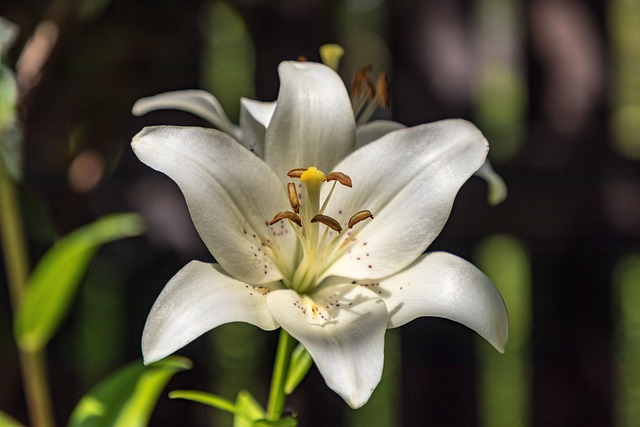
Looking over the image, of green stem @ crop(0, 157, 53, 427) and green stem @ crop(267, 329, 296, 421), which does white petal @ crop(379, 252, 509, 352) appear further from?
green stem @ crop(0, 157, 53, 427)

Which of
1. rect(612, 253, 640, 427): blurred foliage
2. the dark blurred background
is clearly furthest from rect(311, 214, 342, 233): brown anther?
rect(612, 253, 640, 427): blurred foliage

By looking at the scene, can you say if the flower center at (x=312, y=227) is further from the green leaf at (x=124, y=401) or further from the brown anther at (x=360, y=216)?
the green leaf at (x=124, y=401)

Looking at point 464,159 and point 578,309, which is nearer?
point 464,159

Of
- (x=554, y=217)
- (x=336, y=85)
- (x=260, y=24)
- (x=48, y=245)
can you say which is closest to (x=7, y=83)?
(x=336, y=85)

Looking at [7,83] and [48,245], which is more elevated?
[7,83]

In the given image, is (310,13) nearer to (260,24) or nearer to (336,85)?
(260,24)

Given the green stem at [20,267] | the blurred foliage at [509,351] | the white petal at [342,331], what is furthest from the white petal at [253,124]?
the blurred foliage at [509,351]
